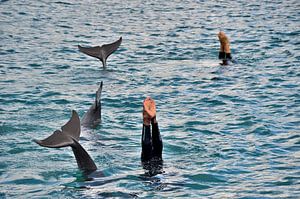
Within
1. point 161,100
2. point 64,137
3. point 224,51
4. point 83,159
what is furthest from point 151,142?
point 224,51

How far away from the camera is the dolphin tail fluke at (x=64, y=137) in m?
11.5

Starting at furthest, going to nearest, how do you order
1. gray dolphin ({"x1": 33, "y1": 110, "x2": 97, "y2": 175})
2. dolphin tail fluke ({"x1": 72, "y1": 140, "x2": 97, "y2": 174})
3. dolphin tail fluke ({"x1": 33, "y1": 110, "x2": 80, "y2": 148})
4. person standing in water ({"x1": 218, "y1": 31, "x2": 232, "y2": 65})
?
person standing in water ({"x1": 218, "y1": 31, "x2": 232, "y2": 65}), dolphin tail fluke ({"x1": 72, "y1": 140, "x2": 97, "y2": 174}), gray dolphin ({"x1": 33, "y1": 110, "x2": 97, "y2": 175}), dolphin tail fluke ({"x1": 33, "y1": 110, "x2": 80, "y2": 148})

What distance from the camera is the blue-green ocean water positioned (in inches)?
490

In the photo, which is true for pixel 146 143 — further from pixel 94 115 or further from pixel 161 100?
pixel 161 100

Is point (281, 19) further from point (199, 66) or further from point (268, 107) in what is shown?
point (268, 107)

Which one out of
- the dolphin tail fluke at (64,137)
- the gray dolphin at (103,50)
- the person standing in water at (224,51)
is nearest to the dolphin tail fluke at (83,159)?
the dolphin tail fluke at (64,137)

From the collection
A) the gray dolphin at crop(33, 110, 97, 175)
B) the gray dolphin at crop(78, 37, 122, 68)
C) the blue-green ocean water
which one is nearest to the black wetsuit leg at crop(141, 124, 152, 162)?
the blue-green ocean water

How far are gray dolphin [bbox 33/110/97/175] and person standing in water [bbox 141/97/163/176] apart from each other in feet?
3.05

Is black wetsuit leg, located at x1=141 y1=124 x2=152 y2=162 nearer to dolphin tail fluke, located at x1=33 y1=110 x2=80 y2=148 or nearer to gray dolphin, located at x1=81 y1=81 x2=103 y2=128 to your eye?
dolphin tail fluke, located at x1=33 y1=110 x2=80 y2=148

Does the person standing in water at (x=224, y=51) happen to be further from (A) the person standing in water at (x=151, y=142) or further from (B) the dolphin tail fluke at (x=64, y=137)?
(B) the dolphin tail fluke at (x=64, y=137)

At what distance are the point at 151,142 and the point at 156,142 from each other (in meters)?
0.11

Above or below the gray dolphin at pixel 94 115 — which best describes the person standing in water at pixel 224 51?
above

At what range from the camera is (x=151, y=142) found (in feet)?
41.2

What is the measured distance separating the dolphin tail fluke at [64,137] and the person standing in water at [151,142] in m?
1.15
